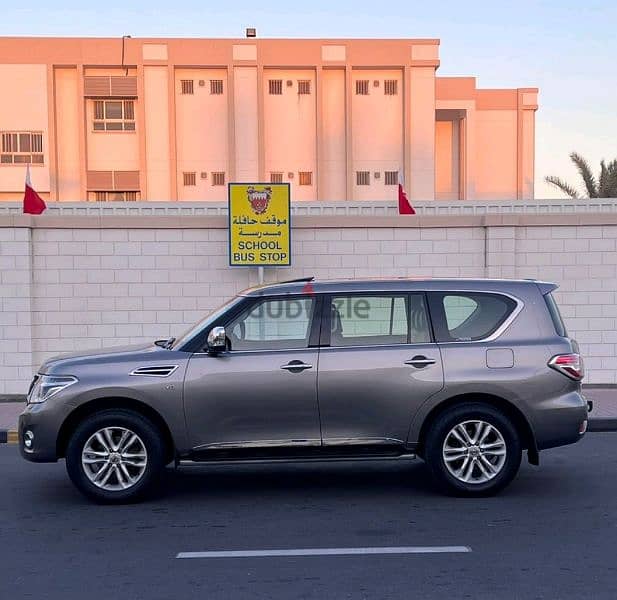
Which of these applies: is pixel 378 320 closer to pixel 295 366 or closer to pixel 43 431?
pixel 295 366

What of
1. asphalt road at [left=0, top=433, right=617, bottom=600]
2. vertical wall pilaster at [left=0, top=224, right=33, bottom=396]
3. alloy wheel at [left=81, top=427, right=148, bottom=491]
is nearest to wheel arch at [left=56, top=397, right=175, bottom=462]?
alloy wheel at [left=81, top=427, right=148, bottom=491]

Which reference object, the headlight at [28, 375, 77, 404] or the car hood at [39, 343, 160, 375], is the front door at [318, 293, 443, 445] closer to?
the car hood at [39, 343, 160, 375]

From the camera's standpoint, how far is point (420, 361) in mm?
6617

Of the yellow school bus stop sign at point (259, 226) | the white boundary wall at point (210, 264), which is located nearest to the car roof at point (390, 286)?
the yellow school bus stop sign at point (259, 226)

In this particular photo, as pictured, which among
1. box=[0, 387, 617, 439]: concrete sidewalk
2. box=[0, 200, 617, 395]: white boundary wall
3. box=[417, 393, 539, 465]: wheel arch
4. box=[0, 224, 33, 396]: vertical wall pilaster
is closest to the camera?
box=[417, 393, 539, 465]: wheel arch

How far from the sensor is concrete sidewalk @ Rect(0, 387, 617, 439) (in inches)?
396

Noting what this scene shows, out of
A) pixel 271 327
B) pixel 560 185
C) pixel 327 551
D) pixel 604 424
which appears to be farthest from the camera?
pixel 560 185

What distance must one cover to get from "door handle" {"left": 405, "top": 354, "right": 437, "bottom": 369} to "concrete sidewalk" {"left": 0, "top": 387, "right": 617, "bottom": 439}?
448cm

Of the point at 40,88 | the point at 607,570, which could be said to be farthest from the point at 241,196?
the point at 40,88

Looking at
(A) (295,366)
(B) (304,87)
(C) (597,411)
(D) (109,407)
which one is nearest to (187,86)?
(B) (304,87)

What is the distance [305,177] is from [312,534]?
30.6 metres

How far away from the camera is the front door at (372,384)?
6.54m

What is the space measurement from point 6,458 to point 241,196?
18.2 ft

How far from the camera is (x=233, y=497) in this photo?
22.6ft
